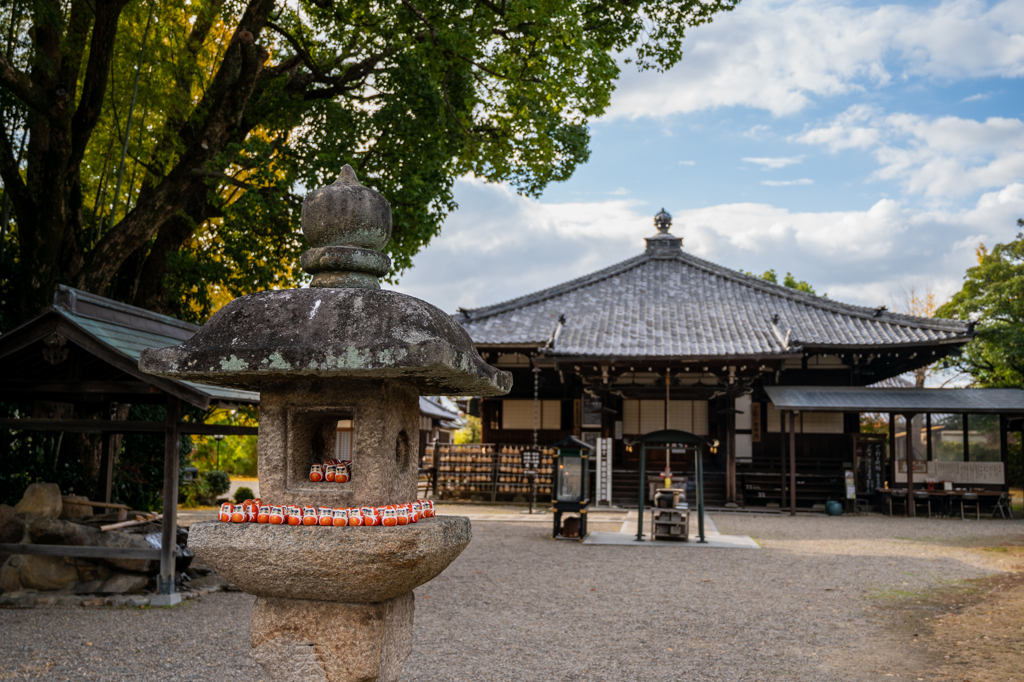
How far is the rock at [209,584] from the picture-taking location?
314 inches

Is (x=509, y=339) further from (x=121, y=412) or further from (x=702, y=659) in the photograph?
(x=702, y=659)

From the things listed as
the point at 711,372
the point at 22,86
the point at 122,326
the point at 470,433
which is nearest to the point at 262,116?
the point at 22,86

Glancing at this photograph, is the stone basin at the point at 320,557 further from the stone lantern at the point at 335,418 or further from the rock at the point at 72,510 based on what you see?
the rock at the point at 72,510

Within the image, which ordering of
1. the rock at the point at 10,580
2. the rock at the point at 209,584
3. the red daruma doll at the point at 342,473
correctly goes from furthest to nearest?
the rock at the point at 209,584
the rock at the point at 10,580
the red daruma doll at the point at 342,473

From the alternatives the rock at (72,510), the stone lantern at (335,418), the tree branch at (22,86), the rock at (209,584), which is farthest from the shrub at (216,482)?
the stone lantern at (335,418)

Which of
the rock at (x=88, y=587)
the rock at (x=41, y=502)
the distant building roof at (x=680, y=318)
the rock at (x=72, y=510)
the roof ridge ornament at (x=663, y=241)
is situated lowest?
the rock at (x=88, y=587)

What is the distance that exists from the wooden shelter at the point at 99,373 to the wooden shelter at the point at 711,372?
1107 centimetres

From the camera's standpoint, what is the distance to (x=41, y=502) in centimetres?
759

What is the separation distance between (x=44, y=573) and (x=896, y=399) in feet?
54.7

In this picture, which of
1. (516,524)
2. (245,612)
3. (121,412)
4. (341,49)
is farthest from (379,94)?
(516,524)

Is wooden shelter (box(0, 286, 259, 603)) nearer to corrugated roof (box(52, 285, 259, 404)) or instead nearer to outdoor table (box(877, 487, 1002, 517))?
corrugated roof (box(52, 285, 259, 404))

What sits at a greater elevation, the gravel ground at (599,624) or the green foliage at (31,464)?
the green foliage at (31,464)

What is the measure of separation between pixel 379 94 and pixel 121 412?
615 centimetres

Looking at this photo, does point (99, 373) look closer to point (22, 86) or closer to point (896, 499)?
point (22, 86)
